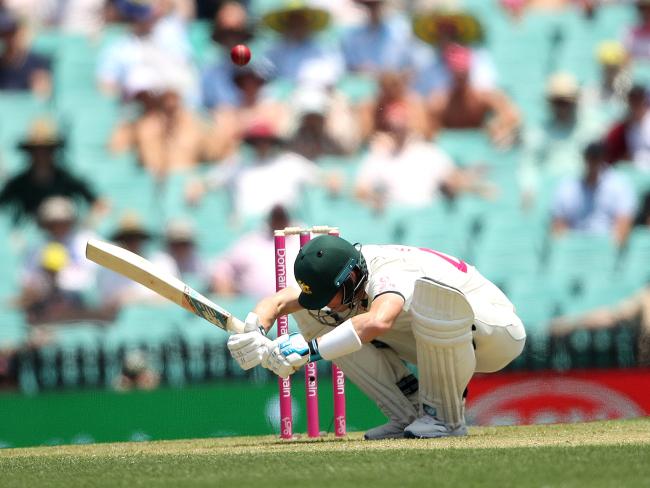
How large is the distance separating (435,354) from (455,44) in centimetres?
656

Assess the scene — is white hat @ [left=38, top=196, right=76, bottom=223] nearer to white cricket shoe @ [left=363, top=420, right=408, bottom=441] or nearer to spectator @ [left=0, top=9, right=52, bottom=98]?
spectator @ [left=0, top=9, right=52, bottom=98]

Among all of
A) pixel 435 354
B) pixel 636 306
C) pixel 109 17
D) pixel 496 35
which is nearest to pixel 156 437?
pixel 435 354

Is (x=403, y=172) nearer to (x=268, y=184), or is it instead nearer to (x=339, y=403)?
(x=268, y=184)

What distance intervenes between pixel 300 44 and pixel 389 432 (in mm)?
6287

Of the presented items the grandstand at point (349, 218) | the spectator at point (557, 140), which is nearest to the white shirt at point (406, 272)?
the grandstand at point (349, 218)

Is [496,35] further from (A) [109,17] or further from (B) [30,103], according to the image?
(B) [30,103]

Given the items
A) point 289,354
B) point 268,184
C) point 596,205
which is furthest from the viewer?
point 596,205

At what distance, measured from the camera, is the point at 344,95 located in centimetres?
1162

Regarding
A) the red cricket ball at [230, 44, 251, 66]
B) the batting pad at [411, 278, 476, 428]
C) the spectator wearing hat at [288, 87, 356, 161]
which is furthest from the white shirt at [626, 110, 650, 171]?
the batting pad at [411, 278, 476, 428]

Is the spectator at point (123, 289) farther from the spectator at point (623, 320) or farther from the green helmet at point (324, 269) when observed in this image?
the green helmet at point (324, 269)

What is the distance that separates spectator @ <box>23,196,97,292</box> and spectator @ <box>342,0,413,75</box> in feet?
9.60

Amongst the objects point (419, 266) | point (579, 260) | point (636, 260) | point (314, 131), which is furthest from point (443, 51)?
point (419, 266)

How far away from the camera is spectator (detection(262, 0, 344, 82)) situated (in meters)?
11.7

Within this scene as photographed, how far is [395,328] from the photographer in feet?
19.4
